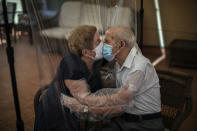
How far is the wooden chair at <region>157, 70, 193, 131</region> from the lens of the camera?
1329 mm

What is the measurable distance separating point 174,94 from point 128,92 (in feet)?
1.43

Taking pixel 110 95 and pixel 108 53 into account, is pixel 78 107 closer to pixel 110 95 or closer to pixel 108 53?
pixel 110 95

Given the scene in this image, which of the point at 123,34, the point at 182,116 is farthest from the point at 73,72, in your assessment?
the point at 182,116

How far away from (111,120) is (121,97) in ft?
0.67

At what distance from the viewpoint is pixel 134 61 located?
1.22 m

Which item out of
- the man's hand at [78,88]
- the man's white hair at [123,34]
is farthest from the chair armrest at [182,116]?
the man's hand at [78,88]

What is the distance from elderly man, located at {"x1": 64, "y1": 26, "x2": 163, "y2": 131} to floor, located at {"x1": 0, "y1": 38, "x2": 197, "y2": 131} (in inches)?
25.2

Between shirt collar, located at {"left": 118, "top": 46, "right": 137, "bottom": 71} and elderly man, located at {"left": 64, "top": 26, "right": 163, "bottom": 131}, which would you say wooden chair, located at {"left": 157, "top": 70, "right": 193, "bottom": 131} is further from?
shirt collar, located at {"left": 118, "top": 46, "right": 137, "bottom": 71}

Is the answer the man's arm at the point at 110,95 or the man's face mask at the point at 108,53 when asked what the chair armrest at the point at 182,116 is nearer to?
the man's arm at the point at 110,95

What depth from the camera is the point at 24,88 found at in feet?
10.2

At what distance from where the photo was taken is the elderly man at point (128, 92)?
106cm

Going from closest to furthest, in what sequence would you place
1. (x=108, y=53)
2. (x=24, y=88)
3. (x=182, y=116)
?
(x=108, y=53) < (x=182, y=116) < (x=24, y=88)

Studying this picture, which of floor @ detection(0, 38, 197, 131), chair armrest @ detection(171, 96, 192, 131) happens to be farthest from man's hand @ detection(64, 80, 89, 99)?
floor @ detection(0, 38, 197, 131)

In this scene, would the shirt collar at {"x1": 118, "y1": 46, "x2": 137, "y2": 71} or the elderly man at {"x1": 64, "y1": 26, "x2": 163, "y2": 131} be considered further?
the shirt collar at {"x1": 118, "y1": 46, "x2": 137, "y2": 71}
